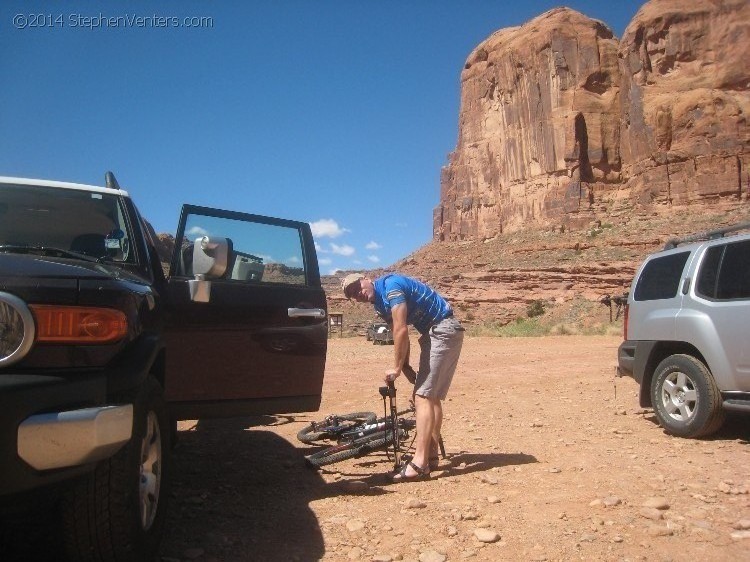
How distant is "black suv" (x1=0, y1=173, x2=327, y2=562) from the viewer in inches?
79.9

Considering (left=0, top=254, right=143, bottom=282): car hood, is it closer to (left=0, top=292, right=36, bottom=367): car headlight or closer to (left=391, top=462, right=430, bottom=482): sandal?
(left=0, top=292, right=36, bottom=367): car headlight

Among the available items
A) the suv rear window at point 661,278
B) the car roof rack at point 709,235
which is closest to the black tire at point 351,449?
the suv rear window at point 661,278

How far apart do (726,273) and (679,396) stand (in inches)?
47.7

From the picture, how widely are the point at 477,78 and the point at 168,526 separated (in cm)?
8897

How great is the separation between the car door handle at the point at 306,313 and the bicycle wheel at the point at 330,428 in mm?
1785

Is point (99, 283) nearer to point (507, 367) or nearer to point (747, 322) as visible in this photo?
point (747, 322)

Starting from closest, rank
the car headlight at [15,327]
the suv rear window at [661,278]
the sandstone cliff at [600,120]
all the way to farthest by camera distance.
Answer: the car headlight at [15,327] → the suv rear window at [661,278] → the sandstone cliff at [600,120]

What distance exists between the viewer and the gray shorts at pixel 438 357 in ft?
15.1

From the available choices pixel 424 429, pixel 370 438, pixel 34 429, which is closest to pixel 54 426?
pixel 34 429

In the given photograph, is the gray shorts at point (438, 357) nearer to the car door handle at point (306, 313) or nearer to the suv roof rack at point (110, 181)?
the car door handle at point (306, 313)

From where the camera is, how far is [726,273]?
5227 mm

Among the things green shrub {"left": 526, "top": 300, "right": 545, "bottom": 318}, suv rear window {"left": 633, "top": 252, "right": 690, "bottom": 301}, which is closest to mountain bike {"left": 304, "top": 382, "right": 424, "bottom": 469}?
suv rear window {"left": 633, "top": 252, "right": 690, "bottom": 301}

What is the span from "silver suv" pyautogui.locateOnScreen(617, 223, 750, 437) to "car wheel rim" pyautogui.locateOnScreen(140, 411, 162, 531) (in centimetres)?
456

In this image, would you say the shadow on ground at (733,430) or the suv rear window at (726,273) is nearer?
the suv rear window at (726,273)
